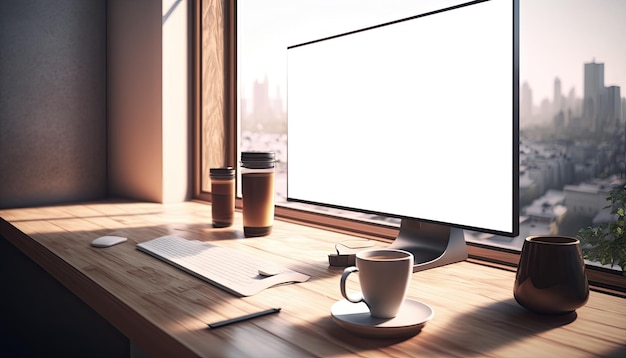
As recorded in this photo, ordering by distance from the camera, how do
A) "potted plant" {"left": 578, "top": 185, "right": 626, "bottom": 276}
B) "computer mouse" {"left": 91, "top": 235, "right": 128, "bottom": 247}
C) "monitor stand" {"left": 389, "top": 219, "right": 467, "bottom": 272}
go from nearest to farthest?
"potted plant" {"left": 578, "top": 185, "right": 626, "bottom": 276} < "monitor stand" {"left": 389, "top": 219, "right": 467, "bottom": 272} < "computer mouse" {"left": 91, "top": 235, "right": 128, "bottom": 247}

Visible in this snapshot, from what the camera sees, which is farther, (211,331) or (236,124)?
(236,124)

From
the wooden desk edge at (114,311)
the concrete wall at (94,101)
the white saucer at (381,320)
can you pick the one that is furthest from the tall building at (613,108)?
the concrete wall at (94,101)

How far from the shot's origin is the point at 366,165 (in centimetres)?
103

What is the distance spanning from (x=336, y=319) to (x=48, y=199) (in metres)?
1.93

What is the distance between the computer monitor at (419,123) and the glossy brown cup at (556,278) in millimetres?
78

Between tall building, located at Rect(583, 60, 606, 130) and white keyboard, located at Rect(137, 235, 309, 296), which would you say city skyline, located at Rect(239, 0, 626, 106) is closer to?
tall building, located at Rect(583, 60, 606, 130)

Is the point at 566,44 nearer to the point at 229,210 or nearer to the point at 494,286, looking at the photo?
the point at 494,286

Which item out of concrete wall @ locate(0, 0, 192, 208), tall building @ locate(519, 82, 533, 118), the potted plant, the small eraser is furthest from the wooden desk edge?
concrete wall @ locate(0, 0, 192, 208)

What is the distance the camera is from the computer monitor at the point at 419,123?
2.65ft

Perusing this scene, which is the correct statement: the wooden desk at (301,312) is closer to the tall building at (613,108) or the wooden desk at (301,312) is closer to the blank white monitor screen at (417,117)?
the blank white monitor screen at (417,117)

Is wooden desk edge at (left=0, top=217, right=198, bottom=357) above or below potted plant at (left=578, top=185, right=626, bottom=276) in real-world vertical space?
below

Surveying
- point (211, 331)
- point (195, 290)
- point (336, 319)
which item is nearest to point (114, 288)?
point (195, 290)

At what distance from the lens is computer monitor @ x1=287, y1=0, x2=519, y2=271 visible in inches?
31.9

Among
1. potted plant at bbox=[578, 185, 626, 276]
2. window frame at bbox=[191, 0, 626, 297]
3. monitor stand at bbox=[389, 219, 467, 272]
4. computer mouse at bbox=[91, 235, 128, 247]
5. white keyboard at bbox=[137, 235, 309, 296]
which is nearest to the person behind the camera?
potted plant at bbox=[578, 185, 626, 276]
